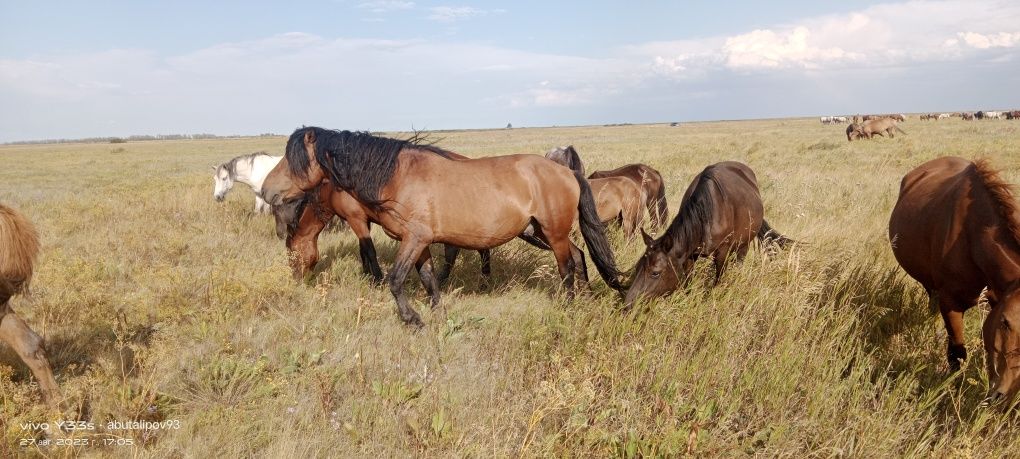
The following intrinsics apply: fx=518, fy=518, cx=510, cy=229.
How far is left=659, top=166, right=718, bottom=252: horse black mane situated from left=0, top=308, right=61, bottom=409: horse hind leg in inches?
165

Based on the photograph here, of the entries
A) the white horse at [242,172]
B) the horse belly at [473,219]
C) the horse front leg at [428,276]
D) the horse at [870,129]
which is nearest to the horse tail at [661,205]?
the horse belly at [473,219]

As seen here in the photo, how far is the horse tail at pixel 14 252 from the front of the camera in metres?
2.87

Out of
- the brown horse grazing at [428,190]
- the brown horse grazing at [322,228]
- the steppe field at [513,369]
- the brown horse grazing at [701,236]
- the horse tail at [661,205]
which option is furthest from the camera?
the horse tail at [661,205]

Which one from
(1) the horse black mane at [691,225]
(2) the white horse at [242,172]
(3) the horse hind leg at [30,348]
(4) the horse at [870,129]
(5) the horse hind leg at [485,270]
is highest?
(4) the horse at [870,129]

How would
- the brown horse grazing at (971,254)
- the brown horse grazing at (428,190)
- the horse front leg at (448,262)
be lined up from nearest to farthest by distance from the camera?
the brown horse grazing at (971,254), the brown horse grazing at (428,190), the horse front leg at (448,262)

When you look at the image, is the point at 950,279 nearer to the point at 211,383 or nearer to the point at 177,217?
the point at 211,383

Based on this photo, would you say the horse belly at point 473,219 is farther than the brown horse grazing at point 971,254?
Yes

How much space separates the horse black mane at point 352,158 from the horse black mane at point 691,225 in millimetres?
2476

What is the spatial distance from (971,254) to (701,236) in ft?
5.85

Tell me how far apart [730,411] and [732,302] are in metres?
1.46

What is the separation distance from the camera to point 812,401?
2.79 meters

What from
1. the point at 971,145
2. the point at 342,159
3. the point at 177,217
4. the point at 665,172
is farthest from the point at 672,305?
the point at 971,145

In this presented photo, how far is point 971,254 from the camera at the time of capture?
3115 millimetres

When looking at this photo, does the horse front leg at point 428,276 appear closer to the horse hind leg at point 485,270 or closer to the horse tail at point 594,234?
the horse hind leg at point 485,270
